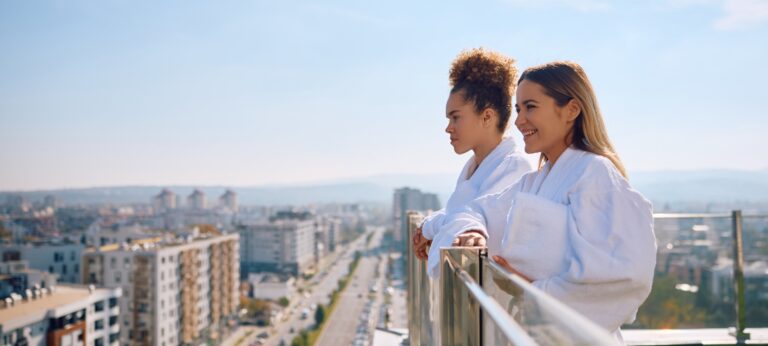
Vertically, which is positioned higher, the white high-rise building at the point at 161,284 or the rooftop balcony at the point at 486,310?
the rooftop balcony at the point at 486,310

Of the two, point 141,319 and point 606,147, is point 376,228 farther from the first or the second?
point 606,147

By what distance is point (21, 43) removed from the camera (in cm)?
6353

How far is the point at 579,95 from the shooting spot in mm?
1158

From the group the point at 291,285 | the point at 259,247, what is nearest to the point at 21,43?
the point at 259,247

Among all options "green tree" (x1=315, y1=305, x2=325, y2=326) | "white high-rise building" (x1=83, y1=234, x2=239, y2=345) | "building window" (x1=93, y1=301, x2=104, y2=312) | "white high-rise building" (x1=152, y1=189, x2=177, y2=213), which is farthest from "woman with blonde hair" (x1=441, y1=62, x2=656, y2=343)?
"white high-rise building" (x1=152, y1=189, x2=177, y2=213)

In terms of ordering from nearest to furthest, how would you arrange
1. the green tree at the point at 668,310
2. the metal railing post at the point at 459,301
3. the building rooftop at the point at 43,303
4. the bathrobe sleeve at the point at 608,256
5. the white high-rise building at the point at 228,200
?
1. the metal railing post at the point at 459,301
2. the bathrobe sleeve at the point at 608,256
3. the green tree at the point at 668,310
4. the building rooftop at the point at 43,303
5. the white high-rise building at the point at 228,200

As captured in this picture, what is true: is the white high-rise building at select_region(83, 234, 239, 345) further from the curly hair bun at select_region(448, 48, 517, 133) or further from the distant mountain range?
the curly hair bun at select_region(448, 48, 517, 133)

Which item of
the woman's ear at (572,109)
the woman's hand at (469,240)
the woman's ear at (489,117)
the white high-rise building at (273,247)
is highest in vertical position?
the woman's ear at (489,117)

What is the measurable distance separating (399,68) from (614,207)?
148ft

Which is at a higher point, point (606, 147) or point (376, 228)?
point (606, 147)

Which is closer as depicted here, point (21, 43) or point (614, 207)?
point (614, 207)

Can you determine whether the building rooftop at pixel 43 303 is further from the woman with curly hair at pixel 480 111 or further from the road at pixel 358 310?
the woman with curly hair at pixel 480 111

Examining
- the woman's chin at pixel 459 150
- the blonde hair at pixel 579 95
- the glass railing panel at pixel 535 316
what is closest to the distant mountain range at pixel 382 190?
the blonde hair at pixel 579 95

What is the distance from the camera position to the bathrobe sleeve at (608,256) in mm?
960
